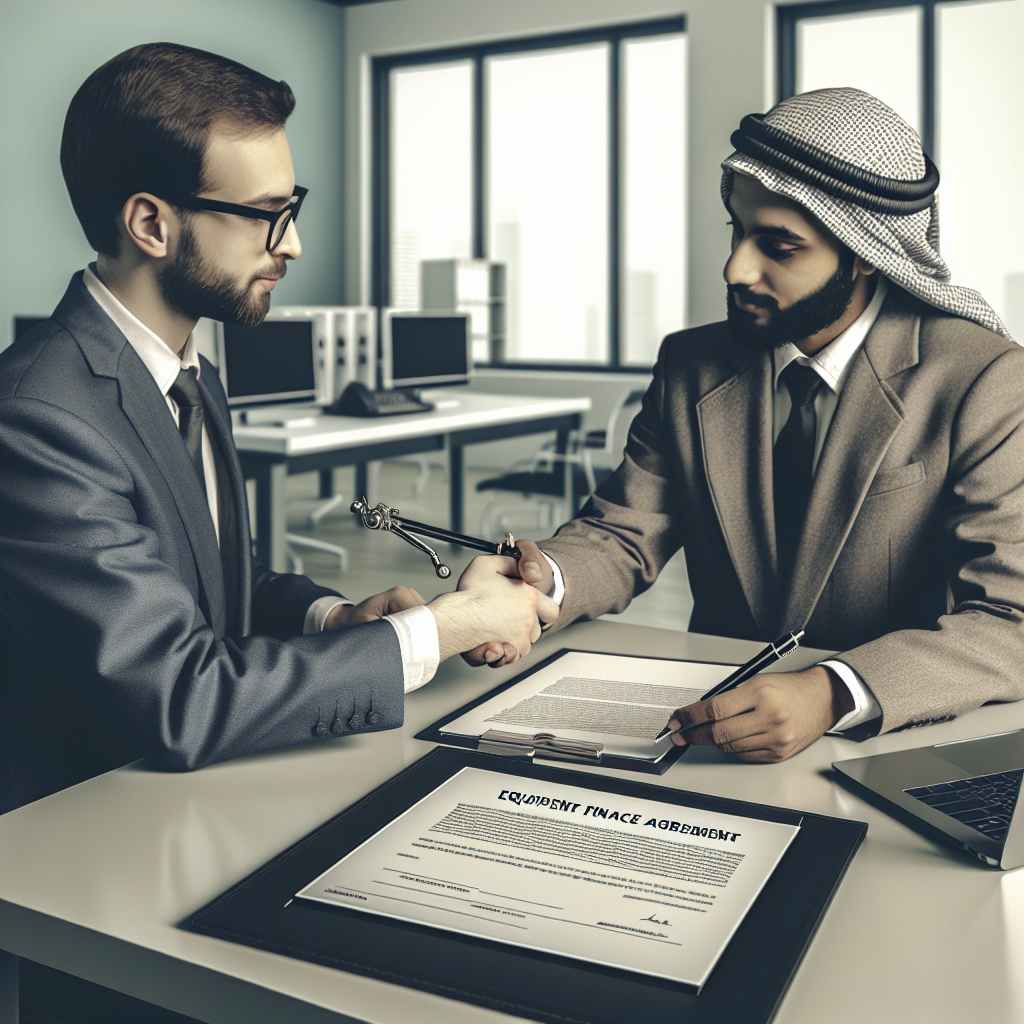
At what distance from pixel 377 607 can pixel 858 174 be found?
0.85 meters

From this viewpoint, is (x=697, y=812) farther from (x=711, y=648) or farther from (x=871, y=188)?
(x=871, y=188)

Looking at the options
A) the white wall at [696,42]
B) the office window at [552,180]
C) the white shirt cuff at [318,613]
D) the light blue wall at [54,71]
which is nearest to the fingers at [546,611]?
the white shirt cuff at [318,613]

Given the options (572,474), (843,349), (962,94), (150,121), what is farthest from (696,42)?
(150,121)

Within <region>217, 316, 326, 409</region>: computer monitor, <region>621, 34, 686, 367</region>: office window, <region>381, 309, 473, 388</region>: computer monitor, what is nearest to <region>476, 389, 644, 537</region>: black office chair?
<region>381, 309, 473, 388</region>: computer monitor

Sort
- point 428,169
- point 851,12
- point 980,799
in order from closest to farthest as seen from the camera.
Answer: point 980,799
point 851,12
point 428,169

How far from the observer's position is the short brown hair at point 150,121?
1227mm

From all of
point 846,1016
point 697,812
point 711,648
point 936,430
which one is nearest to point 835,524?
point 936,430

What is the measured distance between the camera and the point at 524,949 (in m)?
0.71

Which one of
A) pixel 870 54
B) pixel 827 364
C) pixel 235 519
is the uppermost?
pixel 870 54

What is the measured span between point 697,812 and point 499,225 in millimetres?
8619

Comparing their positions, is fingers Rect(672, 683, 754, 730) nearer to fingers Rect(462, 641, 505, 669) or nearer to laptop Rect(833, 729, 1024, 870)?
laptop Rect(833, 729, 1024, 870)

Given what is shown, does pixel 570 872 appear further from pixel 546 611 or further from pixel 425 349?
pixel 425 349

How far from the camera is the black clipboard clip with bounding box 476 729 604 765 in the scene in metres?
1.04

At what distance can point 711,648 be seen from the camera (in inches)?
56.4
